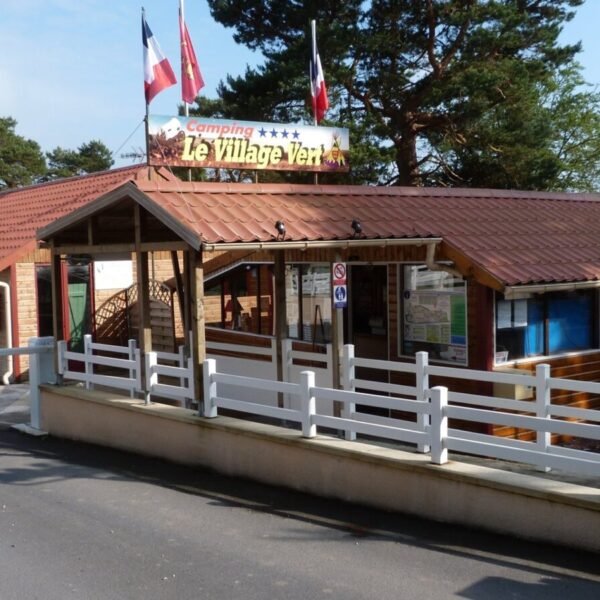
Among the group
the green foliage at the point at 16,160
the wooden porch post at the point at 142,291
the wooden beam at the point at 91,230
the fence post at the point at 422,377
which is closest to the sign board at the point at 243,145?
the wooden porch post at the point at 142,291

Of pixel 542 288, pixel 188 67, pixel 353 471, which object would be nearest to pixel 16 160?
pixel 188 67

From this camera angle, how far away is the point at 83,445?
10.4 m

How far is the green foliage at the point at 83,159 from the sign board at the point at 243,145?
5047 centimetres

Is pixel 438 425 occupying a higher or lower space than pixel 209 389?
lower

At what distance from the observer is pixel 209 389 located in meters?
8.76

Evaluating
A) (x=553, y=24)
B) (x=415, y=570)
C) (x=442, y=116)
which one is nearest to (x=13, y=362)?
(x=415, y=570)

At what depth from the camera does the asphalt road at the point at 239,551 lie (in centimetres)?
533

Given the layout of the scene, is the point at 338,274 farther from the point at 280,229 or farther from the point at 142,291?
the point at 142,291

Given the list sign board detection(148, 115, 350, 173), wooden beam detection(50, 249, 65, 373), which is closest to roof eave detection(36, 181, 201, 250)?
wooden beam detection(50, 249, 65, 373)

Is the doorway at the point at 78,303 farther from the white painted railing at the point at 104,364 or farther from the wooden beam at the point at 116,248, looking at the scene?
the wooden beam at the point at 116,248

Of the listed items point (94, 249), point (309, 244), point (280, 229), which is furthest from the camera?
point (94, 249)

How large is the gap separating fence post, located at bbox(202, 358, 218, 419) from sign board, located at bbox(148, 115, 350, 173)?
8.91 ft

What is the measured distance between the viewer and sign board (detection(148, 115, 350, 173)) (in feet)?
32.8

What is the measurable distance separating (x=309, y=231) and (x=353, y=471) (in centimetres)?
Result: 292
